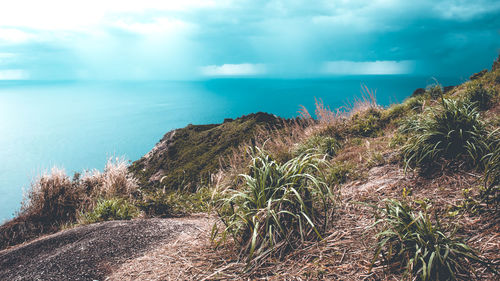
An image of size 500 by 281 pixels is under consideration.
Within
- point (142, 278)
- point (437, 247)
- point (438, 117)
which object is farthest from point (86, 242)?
point (438, 117)

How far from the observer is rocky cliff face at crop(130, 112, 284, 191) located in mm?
9000

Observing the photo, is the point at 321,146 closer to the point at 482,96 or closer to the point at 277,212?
the point at 482,96

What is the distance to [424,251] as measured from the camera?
84.1 inches

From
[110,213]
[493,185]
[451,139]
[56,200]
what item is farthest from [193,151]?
[493,185]

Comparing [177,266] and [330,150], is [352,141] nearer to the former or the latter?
[330,150]

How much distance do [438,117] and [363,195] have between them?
146cm

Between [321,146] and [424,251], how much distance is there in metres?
4.51

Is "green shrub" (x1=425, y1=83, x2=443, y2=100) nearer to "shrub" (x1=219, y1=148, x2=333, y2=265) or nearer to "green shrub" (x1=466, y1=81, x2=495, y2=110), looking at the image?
"green shrub" (x1=466, y1=81, x2=495, y2=110)

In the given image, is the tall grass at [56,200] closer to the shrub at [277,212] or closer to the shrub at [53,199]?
the shrub at [53,199]

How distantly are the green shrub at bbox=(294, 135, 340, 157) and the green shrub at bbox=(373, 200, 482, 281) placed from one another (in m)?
3.94

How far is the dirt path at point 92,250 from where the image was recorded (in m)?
3.04

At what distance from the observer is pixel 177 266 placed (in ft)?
9.29

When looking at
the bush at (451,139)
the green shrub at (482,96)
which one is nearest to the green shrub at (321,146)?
the bush at (451,139)

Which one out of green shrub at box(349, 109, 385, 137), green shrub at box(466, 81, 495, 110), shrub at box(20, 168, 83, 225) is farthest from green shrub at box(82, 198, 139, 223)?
green shrub at box(466, 81, 495, 110)
